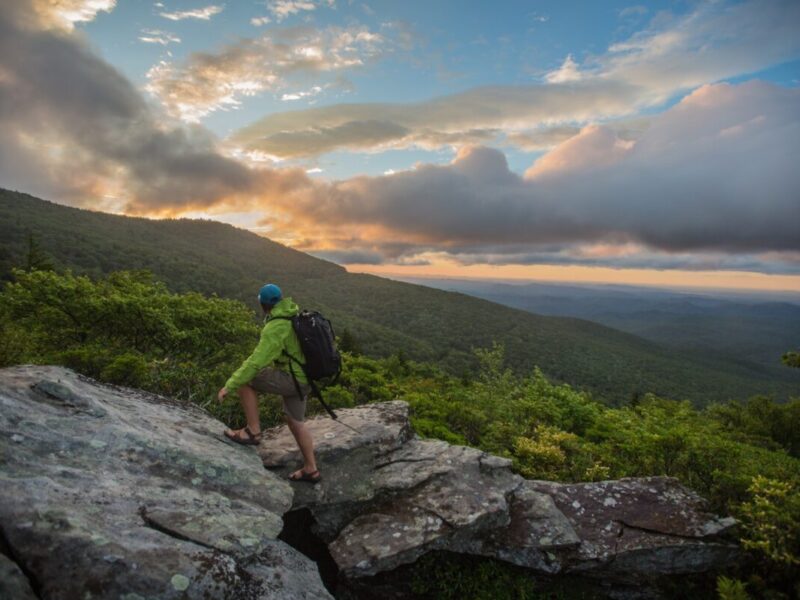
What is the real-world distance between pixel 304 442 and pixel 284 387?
98 centimetres

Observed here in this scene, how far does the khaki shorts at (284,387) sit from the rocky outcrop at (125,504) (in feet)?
3.61

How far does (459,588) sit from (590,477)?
13.8ft

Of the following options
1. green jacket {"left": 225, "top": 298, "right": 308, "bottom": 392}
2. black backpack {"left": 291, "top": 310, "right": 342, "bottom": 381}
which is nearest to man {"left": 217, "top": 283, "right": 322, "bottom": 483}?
green jacket {"left": 225, "top": 298, "right": 308, "bottom": 392}

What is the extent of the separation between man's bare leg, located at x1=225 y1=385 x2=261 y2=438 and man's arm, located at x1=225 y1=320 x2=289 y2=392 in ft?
1.45

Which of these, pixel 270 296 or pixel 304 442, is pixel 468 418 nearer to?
pixel 304 442

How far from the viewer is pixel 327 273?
195m

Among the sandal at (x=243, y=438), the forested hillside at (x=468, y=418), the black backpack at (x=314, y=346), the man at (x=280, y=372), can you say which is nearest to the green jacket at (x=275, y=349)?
the man at (x=280, y=372)

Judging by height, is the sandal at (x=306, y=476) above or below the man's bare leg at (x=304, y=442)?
below

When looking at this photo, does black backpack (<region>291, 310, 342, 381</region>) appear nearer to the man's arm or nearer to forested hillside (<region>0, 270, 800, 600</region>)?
the man's arm

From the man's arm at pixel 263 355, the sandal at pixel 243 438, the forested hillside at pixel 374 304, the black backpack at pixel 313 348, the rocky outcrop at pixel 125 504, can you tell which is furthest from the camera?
the forested hillside at pixel 374 304

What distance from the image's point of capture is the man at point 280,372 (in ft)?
20.3

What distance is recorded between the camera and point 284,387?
660 cm

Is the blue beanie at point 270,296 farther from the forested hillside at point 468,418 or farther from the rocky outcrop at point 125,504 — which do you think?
the forested hillside at point 468,418

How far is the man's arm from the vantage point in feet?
20.1
